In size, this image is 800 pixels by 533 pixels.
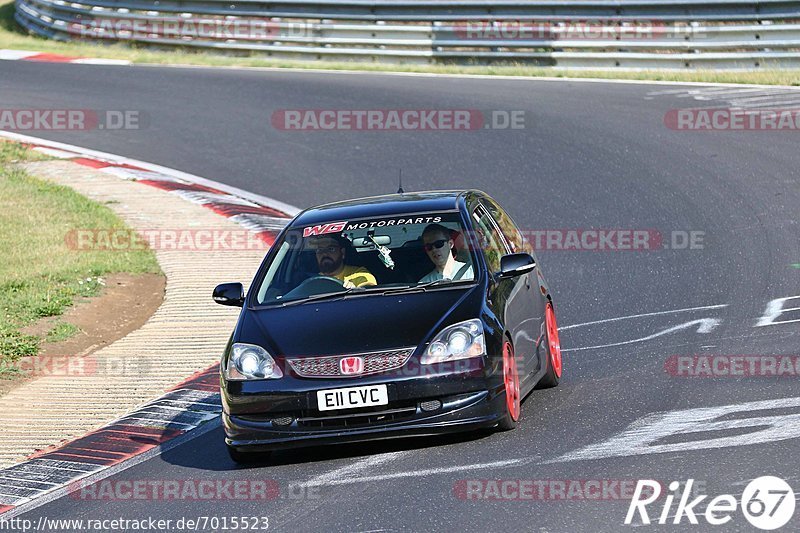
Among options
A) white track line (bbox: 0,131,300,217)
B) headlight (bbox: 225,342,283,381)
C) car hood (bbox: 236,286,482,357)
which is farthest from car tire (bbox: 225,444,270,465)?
white track line (bbox: 0,131,300,217)

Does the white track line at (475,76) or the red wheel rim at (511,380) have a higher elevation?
the red wheel rim at (511,380)

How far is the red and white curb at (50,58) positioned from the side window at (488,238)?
18984mm

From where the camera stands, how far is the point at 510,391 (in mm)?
7750

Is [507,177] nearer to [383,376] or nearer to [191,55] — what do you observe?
[383,376]

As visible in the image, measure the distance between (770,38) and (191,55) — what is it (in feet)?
38.2

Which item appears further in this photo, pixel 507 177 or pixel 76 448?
pixel 507 177

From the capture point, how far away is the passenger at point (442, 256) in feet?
27.2

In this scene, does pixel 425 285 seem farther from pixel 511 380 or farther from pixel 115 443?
pixel 115 443

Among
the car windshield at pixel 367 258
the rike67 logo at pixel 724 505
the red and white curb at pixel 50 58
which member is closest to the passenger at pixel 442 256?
the car windshield at pixel 367 258

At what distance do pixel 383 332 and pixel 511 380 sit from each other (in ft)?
2.73

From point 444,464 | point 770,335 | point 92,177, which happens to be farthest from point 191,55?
point 444,464

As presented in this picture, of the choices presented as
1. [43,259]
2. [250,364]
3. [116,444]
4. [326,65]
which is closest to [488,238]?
[250,364]

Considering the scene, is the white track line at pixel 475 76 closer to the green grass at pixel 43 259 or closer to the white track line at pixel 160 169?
the white track line at pixel 160 169

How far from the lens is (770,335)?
9672 millimetres
